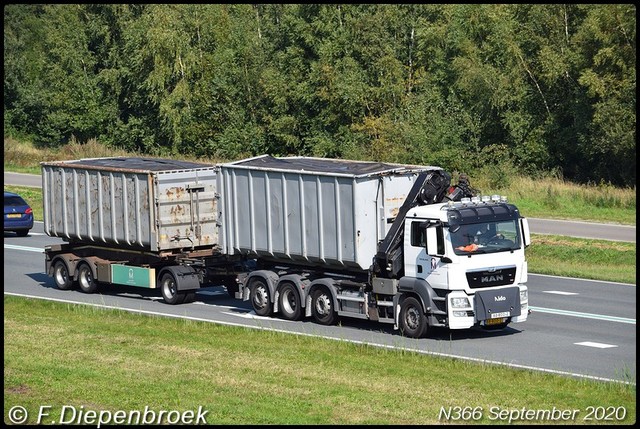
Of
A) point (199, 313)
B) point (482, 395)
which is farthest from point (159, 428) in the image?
point (199, 313)

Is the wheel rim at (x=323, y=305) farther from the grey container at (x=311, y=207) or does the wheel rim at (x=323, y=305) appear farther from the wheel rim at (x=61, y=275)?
the wheel rim at (x=61, y=275)

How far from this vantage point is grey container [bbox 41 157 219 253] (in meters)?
27.6

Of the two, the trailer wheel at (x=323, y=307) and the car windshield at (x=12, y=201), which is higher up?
the car windshield at (x=12, y=201)

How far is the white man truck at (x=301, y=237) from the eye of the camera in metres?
22.7

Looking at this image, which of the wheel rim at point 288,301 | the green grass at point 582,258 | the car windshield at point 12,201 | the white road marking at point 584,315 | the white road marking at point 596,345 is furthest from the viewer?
the car windshield at point 12,201

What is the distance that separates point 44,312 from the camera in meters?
25.9

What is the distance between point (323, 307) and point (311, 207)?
209 cm

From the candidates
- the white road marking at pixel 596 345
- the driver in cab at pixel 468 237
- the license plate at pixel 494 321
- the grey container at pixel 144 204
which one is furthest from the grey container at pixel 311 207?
the white road marking at pixel 596 345

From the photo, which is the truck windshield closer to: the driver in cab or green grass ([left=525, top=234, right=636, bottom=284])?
the driver in cab

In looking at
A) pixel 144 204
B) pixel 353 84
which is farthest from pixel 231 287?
pixel 353 84

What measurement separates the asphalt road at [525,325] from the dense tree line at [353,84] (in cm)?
2404

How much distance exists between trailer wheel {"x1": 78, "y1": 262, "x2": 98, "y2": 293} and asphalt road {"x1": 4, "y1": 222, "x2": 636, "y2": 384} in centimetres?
21

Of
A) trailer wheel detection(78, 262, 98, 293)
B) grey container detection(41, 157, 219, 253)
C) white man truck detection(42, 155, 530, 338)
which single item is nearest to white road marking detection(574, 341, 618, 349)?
white man truck detection(42, 155, 530, 338)

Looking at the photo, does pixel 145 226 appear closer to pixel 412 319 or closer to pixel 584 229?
pixel 412 319
